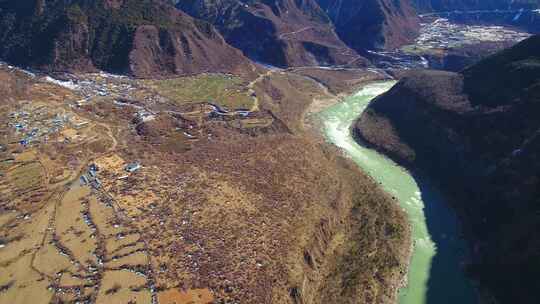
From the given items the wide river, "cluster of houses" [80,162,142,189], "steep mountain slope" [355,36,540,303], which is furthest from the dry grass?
"steep mountain slope" [355,36,540,303]

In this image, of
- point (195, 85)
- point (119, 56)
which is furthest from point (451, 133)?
point (119, 56)

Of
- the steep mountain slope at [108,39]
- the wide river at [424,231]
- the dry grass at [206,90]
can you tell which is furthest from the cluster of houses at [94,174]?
the steep mountain slope at [108,39]

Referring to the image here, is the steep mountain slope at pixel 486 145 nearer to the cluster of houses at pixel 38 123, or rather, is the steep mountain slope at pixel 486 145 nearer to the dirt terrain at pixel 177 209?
the dirt terrain at pixel 177 209


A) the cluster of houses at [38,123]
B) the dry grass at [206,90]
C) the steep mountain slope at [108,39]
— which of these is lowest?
the cluster of houses at [38,123]

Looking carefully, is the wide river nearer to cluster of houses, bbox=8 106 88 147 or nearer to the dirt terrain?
the dirt terrain

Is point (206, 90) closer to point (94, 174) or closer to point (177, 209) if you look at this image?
point (94, 174)

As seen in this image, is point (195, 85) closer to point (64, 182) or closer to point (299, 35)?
point (64, 182)

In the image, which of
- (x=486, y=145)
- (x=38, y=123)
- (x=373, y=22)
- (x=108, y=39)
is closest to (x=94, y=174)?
(x=38, y=123)
